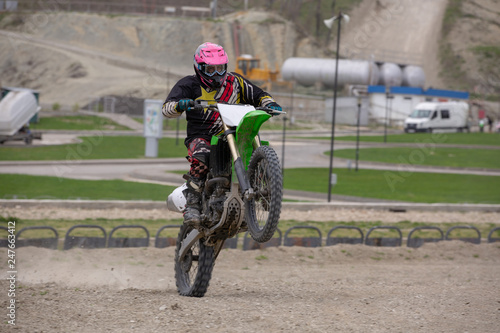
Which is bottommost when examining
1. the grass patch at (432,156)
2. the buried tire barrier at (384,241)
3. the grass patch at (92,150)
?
the buried tire barrier at (384,241)

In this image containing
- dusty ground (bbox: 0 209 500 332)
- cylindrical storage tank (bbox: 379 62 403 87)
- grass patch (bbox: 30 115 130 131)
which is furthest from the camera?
cylindrical storage tank (bbox: 379 62 403 87)

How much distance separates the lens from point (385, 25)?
373ft

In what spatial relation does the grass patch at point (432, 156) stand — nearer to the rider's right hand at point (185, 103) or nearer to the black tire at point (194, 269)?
the black tire at point (194, 269)

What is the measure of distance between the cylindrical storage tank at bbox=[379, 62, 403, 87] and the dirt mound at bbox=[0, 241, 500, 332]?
65.7 meters

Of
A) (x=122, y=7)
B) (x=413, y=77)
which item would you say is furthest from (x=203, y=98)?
(x=122, y=7)

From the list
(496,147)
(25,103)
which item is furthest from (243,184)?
(496,147)

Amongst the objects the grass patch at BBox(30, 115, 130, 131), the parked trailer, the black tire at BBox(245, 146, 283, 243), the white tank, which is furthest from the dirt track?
the white tank

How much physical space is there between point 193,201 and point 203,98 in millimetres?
1307

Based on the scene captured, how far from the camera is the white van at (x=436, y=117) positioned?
61375 millimetres

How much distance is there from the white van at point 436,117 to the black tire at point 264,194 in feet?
183

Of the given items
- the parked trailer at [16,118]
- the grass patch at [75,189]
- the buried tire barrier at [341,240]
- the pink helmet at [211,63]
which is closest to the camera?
the pink helmet at [211,63]

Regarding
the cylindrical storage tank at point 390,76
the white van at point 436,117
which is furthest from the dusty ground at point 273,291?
the cylindrical storage tank at point 390,76

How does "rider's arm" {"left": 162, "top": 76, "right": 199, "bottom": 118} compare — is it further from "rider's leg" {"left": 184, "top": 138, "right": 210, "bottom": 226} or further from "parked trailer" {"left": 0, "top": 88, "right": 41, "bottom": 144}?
"parked trailer" {"left": 0, "top": 88, "right": 41, "bottom": 144}

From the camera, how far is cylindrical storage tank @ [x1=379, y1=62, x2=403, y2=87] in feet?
257
